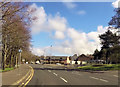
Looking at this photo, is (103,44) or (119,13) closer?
(119,13)

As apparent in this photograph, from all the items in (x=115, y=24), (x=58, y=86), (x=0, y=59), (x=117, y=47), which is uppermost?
(x=115, y=24)

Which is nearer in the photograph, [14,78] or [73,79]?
[14,78]

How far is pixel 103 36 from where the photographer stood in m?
68.0

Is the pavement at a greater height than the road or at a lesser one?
greater

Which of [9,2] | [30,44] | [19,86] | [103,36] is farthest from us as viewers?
[103,36]

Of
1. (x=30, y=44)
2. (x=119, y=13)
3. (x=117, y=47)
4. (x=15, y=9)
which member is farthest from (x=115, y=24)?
(x=15, y=9)

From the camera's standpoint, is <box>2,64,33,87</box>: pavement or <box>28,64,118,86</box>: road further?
<box>28,64,118,86</box>: road

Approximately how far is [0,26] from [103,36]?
56.6 m

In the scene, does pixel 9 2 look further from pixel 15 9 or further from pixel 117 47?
pixel 117 47

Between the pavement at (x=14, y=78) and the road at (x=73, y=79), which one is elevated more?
the pavement at (x=14, y=78)

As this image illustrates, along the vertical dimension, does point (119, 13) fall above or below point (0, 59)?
above

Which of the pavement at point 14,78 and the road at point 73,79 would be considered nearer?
the pavement at point 14,78

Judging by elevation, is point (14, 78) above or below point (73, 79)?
above

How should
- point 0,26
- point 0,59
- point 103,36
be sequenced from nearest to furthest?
1. point 0,26
2. point 0,59
3. point 103,36
